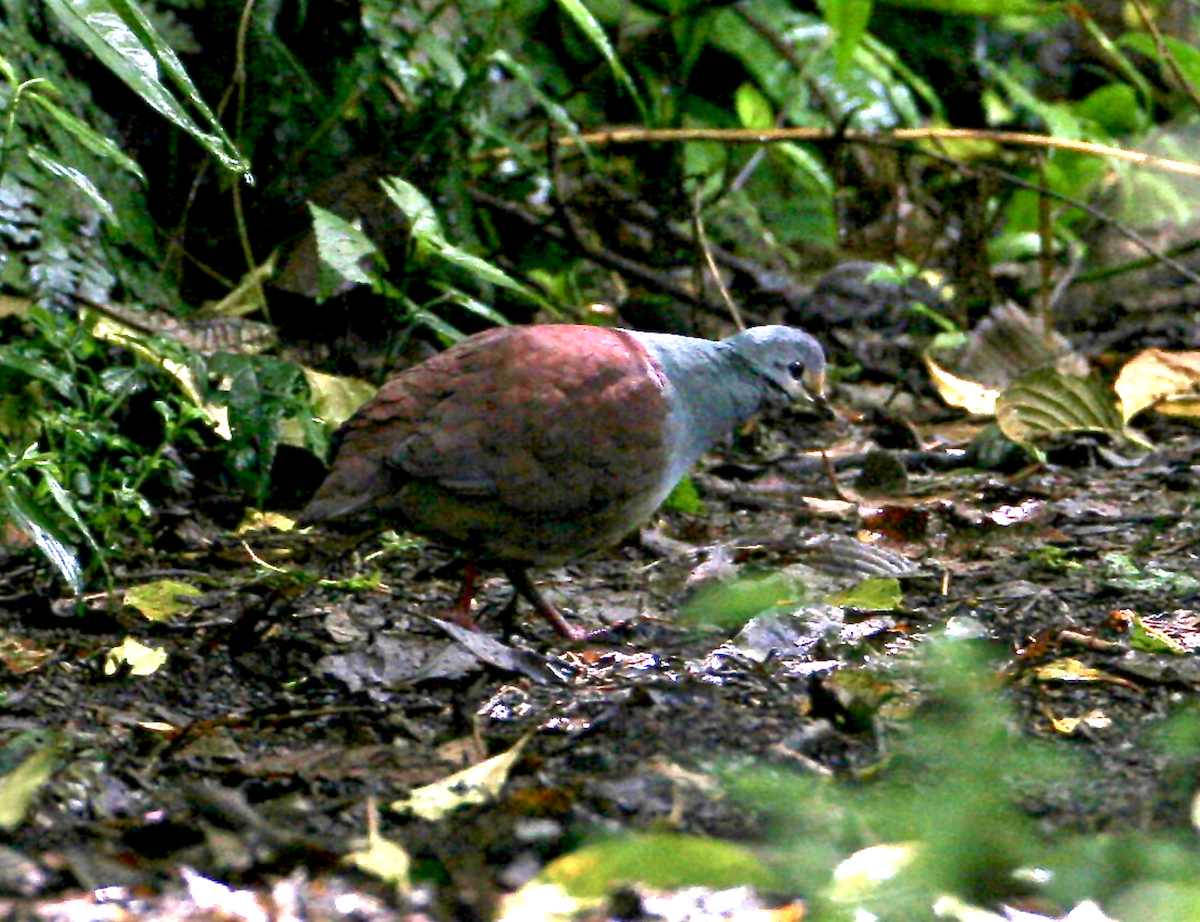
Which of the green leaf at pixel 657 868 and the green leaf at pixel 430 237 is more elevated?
the green leaf at pixel 430 237

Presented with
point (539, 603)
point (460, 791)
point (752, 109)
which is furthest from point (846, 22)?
point (460, 791)

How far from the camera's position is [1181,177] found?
8633 mm

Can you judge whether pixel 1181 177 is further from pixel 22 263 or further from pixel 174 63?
pixel 174 63

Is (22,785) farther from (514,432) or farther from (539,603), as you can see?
(539,603)

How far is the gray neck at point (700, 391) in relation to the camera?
13.6ft

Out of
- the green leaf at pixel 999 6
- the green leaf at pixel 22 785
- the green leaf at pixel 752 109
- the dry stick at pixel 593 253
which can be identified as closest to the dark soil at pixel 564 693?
the green leaf at pixel 22 785

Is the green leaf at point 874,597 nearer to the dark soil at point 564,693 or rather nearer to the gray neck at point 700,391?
the dark soil at point 564,693

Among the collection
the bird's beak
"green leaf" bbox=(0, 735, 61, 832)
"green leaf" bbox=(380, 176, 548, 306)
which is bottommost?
"green leaf" bbox=(0, 735, 61, 832)

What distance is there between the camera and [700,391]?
168 inches

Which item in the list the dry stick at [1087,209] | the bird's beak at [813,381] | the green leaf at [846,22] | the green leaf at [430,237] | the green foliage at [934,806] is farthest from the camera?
the green leaf at [846,22]

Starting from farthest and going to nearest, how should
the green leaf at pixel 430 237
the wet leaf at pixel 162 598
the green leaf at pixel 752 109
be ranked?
the green leaf at pixel 752 109
the green leaf at pixel 430 237
the wet leaf at pixel 162 598

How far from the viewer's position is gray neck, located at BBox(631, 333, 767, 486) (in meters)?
4.13

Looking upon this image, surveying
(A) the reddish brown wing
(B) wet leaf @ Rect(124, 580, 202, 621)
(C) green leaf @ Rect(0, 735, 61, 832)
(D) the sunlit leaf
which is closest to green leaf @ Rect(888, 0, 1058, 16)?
(D) the sunlit leaf

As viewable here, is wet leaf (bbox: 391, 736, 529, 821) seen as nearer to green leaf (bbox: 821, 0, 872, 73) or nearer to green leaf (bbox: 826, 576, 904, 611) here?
green leaf (bbox: 826, 576, 904, 611)
